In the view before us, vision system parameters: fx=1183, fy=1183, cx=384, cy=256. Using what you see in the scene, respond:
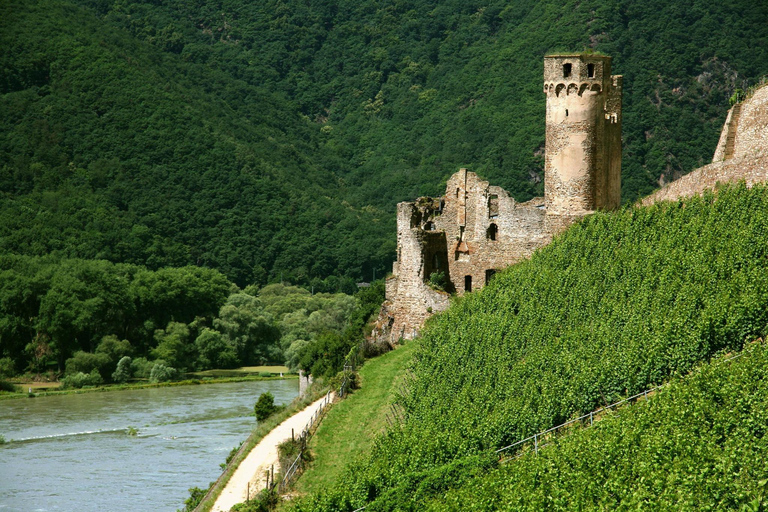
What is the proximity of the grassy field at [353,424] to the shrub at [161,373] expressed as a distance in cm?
2458

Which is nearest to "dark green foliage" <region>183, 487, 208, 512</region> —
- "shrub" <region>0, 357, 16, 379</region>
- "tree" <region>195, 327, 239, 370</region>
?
"shrub" <region>0, 357, 16, 379</region>

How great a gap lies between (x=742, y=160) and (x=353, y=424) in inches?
437

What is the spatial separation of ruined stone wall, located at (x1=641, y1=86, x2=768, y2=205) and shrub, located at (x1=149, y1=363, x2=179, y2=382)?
28.8 meters

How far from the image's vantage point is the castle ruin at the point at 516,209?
30.5 metres

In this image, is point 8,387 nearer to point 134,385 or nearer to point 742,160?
point 134,385

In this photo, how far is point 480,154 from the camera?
2357 inches

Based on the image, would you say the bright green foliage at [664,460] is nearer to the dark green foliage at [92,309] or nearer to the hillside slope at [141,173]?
the dark green foliage at [92,309]

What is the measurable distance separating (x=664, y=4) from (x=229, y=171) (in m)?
34.9

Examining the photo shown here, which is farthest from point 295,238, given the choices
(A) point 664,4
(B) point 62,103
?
(A) point 664,4

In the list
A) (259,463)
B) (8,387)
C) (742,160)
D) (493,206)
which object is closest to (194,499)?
(259,463)

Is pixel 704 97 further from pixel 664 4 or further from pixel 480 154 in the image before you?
pixel 480 154

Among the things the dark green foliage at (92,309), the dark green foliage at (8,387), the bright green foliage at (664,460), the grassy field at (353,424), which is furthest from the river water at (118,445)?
the bright green foliage at (664,460)

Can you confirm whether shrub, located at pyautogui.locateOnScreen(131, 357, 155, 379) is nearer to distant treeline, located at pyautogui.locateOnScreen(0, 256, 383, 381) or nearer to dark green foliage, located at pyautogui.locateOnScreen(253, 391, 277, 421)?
distant treeline, located at pyautogui.locateOnScreen(0, 256, 383, 381)

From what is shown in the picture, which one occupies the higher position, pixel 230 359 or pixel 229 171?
pixel 229 171
